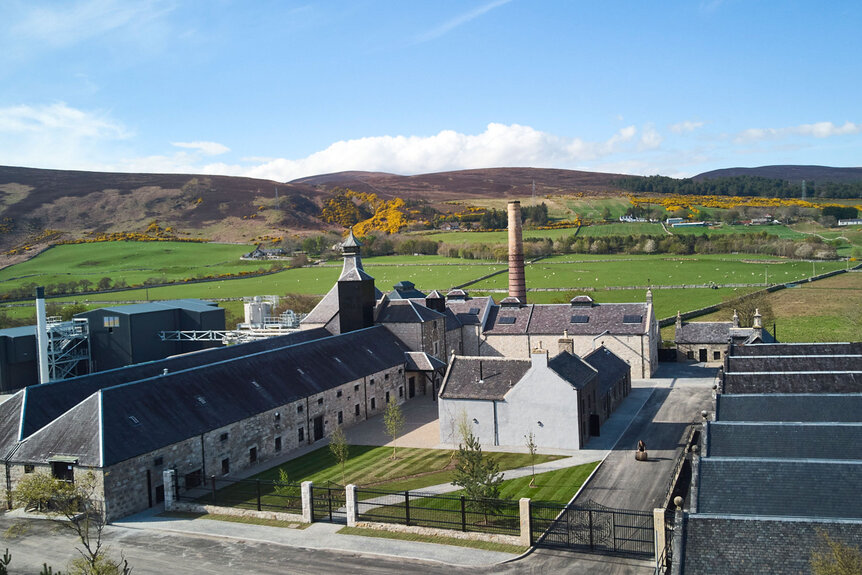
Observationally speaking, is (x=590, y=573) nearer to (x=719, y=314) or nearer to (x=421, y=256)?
(x=719, y=314)

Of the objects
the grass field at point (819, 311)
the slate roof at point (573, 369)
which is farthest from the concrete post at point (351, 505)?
the grass field at point (819, 311)

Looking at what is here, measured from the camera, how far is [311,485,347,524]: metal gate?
101ft

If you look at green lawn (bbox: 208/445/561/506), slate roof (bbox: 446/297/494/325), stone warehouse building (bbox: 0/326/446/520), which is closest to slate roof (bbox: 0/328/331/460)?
stone warehouse building (bbox: 0/326/446/520)

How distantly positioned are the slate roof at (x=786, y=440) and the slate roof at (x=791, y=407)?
4.00m

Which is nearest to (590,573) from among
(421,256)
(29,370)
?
(29,370)

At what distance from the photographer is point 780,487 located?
2205 cm

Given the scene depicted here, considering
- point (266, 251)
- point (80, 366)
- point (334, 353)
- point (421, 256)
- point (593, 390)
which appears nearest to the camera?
point (593, 390)

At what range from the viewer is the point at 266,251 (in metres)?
166

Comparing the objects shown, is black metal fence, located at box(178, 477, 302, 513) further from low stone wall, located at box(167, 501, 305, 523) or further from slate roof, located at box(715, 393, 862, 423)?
slate roof, located at box(715, 393, 862, 423)

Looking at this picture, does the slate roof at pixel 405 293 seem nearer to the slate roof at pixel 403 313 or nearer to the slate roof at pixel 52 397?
the slate roof at pixel 403 313

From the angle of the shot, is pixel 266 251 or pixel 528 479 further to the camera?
pixel 266 251

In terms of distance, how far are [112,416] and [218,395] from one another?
23.6 feet

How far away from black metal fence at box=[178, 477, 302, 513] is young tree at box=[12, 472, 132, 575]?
417 centimetres

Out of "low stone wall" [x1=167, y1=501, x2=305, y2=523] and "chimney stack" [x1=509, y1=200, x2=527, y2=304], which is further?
"chimney stack" [x1=509, y1=200, x2=527, y2=304]
